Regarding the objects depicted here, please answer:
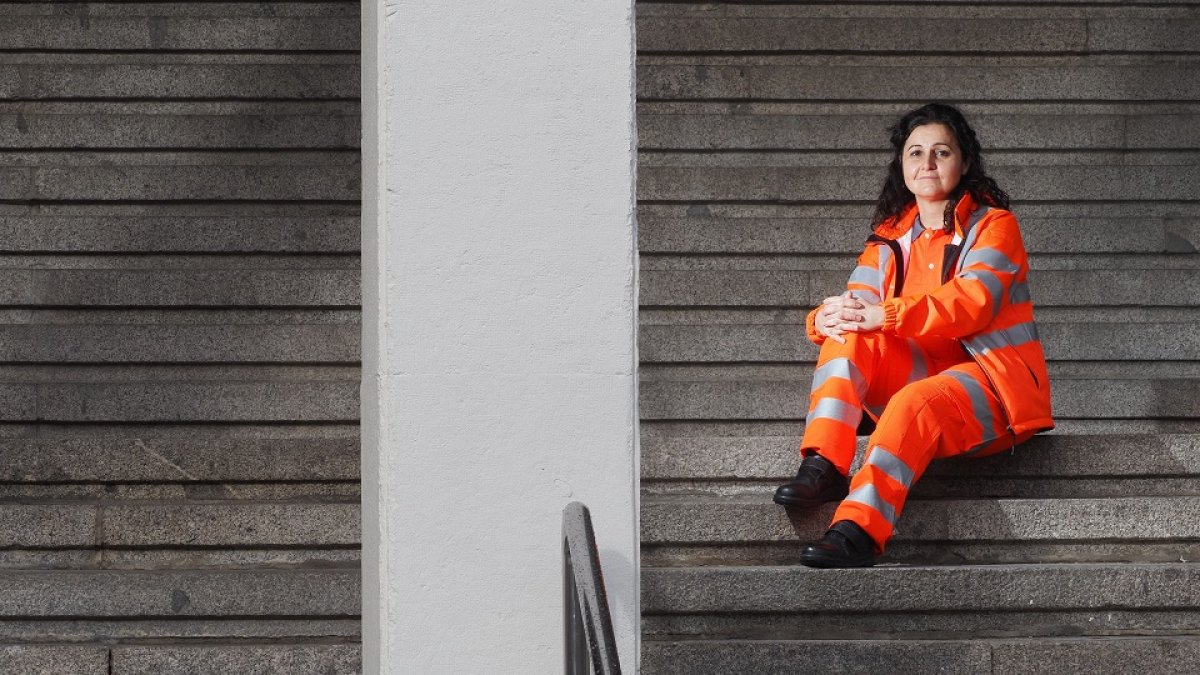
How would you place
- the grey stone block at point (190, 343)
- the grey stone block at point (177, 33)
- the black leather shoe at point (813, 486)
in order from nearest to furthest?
the black leather shoe at point (813, 486)
the grey stone block at point (190, 343)
the grey stone block at point (177, 33)

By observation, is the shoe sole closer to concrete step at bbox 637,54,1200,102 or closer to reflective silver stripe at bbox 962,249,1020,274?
reflective silver stripe at bbox 962,249,1020,274

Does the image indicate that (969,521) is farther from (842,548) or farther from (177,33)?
(177,33)

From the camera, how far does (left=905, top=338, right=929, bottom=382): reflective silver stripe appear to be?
520 centimetres

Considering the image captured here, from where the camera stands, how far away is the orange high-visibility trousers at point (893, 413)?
15.3 ft

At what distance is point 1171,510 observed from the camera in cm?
490

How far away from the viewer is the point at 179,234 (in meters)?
6.65

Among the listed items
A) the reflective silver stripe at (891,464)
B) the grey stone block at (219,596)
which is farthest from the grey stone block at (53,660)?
the reflective silver stripe at (891,464)

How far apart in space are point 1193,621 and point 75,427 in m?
3.72

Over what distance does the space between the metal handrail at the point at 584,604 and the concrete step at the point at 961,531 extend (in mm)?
1531

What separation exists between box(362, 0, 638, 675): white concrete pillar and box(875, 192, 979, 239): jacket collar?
Answer: 2084 millimetres

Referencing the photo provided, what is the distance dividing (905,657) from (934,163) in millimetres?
1734

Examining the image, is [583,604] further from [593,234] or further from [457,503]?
[593,234]

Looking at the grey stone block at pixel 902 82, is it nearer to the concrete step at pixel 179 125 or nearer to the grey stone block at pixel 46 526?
the concrete step at pixel 179 125

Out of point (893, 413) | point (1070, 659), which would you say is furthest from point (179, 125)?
point (1070, 659)
